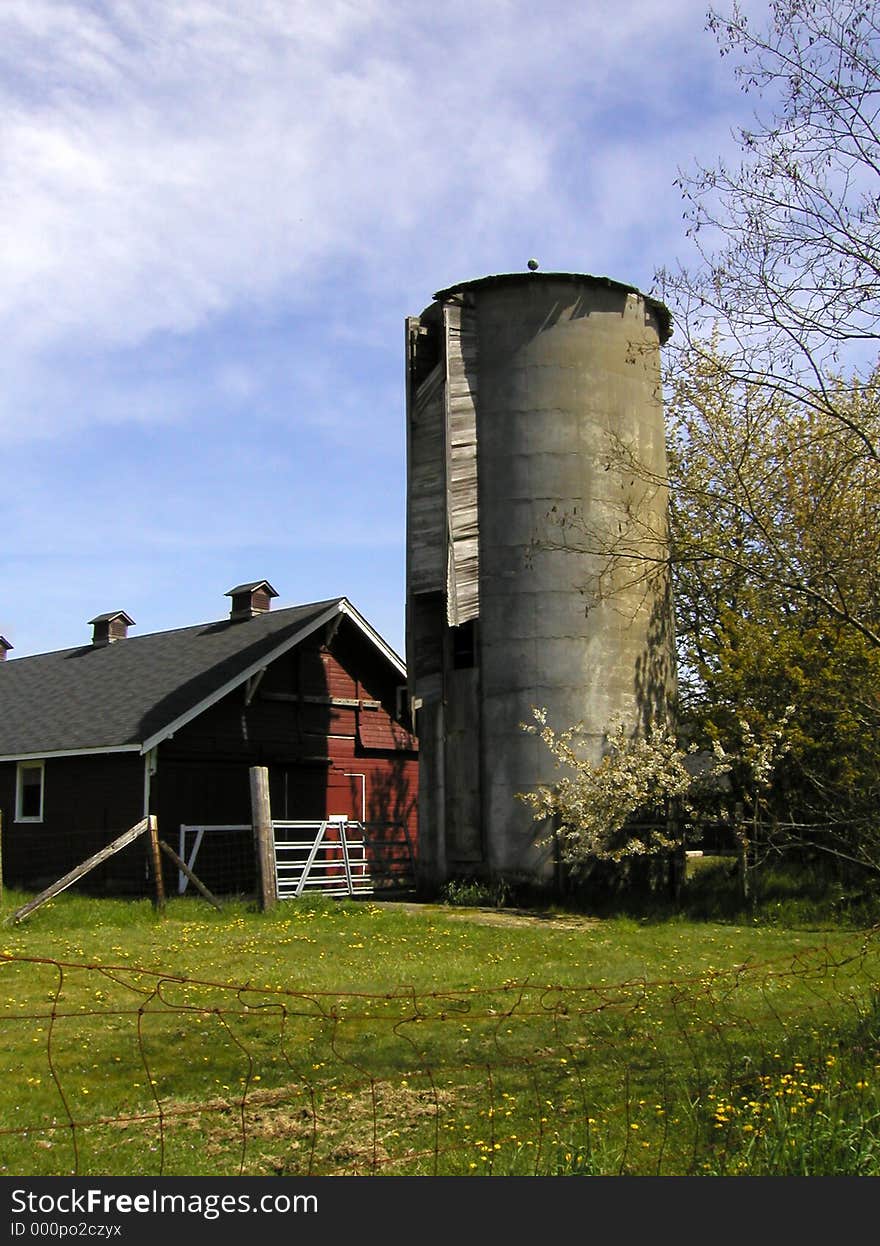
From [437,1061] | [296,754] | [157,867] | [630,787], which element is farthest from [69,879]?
[296,754]

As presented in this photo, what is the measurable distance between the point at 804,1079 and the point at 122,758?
19.8 metres

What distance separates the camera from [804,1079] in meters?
8.25

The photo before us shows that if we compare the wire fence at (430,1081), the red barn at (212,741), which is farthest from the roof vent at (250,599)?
the wire fence at (430,1081)

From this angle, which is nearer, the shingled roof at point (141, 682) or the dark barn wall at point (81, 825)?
the dark barn wall at point (81, 825)

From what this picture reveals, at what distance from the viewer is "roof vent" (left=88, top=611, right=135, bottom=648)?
35.8 m

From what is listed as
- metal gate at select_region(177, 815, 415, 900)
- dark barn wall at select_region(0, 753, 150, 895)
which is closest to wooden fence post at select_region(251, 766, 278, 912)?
metal gate at select_region(177, 815, 415, 900)

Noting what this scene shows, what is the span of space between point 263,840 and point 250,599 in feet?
43.8

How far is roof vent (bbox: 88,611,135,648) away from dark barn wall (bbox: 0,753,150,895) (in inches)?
304

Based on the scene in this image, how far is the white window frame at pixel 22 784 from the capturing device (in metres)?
27.5

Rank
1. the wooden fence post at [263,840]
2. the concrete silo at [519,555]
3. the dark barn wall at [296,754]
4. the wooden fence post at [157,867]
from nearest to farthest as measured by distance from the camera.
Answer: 1. the wooden fence post at [157,867]
2. the wooden fence post at [263,840]
3. the concrete silo at [519,555]
4. the dark barn wall at [296,754]

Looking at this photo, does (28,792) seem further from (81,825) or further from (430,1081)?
(430,1081)

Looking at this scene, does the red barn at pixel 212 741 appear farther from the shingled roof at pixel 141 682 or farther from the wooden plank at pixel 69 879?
the wooden plank at pixel 69 879

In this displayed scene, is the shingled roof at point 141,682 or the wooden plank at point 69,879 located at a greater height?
the shingled roof at point 141,682
